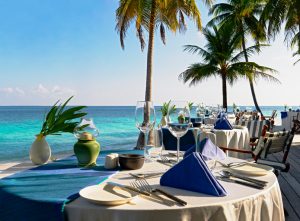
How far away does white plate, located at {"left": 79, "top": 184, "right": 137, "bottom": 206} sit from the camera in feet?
3.81

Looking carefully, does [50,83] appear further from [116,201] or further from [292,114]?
[116,201]

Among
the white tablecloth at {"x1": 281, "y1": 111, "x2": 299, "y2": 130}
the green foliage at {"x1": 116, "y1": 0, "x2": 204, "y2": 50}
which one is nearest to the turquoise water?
the green foliage at {"x1": 116, "y1": 0, "x2": 204, "y2": 50}

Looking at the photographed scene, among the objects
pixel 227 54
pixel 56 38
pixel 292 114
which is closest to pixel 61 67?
pixel 56 38

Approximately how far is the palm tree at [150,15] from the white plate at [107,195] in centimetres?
814

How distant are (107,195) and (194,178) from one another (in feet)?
1.26

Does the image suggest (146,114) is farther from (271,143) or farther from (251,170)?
(271,143)

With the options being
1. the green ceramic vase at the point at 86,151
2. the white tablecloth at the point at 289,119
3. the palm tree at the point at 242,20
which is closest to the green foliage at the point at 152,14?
the white tablecloth at the point at 289,119

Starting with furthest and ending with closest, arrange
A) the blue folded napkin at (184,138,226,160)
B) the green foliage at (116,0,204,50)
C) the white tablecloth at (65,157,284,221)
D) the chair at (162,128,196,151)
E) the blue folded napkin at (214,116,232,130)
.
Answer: the green foliage at (116,0,204,50), the blue folded napkin at (214,116,232,130), the chair at (162,128,196,151), the blue folded napkin at (184,138,226,160), the white tablecloth at (65,157,284,221)

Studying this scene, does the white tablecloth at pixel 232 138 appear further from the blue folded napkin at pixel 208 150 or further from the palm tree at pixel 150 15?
the palm tree at pixel 150 15

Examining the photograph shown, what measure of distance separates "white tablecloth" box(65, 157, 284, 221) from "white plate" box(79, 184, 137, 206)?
0.07ft

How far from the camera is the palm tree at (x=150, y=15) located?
9.30m

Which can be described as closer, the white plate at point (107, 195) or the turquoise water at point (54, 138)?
the white plate at point (107, 195)

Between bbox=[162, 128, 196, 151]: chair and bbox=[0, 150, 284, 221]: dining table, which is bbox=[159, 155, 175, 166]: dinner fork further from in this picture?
bbox=[162, 128, 196, 151]: chair

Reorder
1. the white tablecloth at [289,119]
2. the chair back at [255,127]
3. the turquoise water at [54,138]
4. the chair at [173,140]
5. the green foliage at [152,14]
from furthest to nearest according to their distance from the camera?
the turquoise water at [54,138], the white tablecloth at [289,119], the green foliage at [152,14], the chair back at [255,127], the chair at [173,140]
